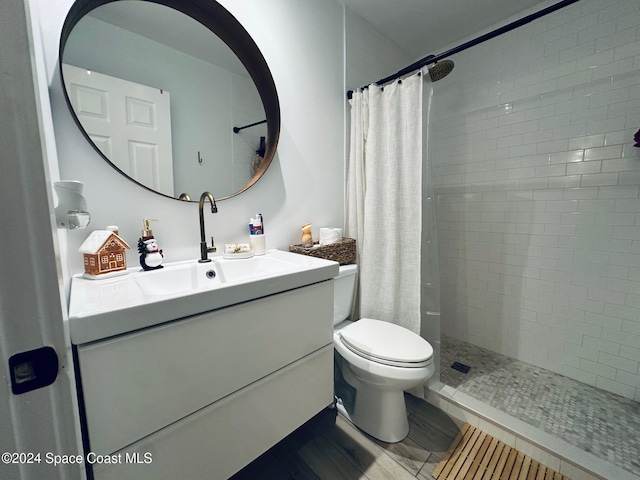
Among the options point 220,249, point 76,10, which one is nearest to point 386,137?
point 220,249

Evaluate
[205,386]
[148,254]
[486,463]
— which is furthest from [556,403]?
[148,254]

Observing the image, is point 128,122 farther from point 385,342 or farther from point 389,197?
point 385,342

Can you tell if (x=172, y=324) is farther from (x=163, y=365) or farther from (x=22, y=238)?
(x=22, y=238)

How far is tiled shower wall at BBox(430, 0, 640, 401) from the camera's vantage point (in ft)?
4.73

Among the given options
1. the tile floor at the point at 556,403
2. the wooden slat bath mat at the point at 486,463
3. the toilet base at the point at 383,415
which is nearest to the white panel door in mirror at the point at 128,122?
the toilet base at the point at 383,415

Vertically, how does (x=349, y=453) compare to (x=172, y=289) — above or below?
below

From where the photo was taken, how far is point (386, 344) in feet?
3.98

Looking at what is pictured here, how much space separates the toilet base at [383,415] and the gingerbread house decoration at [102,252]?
119cm

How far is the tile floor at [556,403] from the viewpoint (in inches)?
45.5

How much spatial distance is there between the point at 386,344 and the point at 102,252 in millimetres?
1179

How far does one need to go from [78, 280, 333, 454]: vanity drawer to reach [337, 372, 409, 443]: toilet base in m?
0.54

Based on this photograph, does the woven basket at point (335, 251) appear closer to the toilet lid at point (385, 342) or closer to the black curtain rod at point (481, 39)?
the toilet lid at point (385, 342)

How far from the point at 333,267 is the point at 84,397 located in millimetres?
778

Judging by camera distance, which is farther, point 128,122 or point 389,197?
point 389,197
